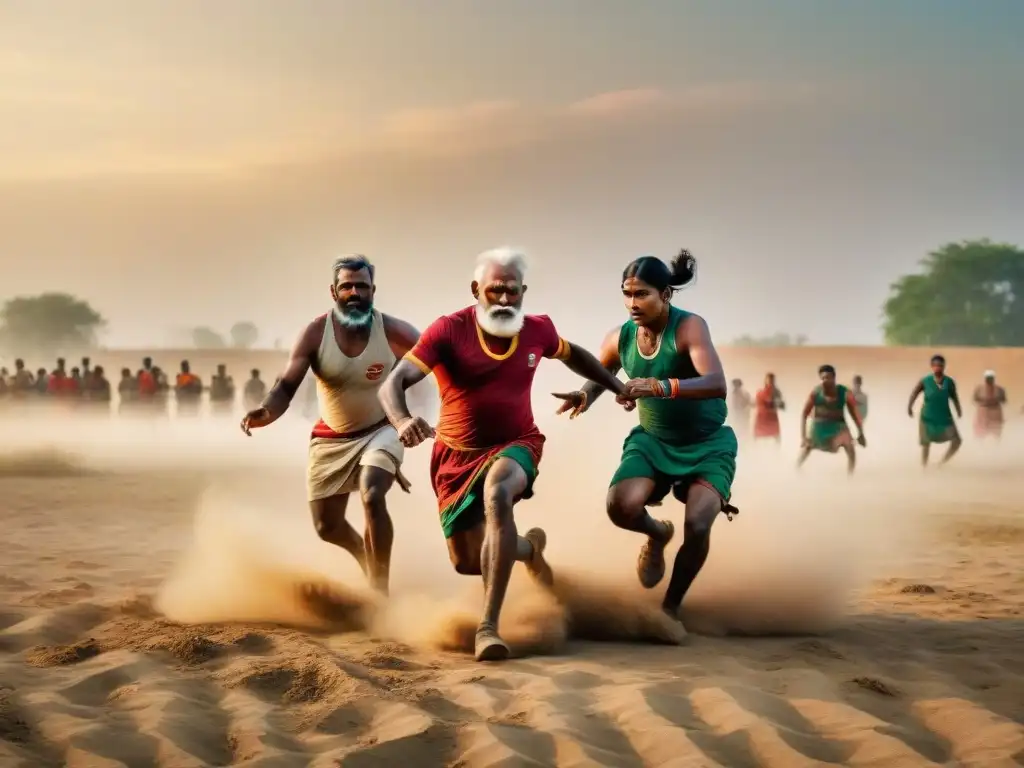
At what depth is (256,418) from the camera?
675 centimetres

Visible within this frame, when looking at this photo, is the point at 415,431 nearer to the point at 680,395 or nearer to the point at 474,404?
the point at 474,404

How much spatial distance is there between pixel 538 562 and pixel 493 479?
71 centimetres

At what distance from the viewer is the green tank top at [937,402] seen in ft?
63.6

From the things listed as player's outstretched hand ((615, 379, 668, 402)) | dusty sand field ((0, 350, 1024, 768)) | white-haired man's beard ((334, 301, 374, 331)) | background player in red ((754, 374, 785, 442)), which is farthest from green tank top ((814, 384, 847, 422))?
player's outstretched hand ((615, 379, 668, 402))

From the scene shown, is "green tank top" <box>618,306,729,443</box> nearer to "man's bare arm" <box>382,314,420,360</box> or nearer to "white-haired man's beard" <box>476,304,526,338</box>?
"white-haired man's beard" <box>476,304,526,338</box>

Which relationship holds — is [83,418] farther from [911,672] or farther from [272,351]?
[272,351]

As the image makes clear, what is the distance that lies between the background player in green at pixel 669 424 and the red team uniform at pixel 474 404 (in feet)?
1.11

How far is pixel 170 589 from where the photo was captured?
752 cm

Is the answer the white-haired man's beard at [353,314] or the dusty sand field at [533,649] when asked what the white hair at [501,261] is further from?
the dusty sand field at [533,649]

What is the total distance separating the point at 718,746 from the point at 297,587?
3.07 metres

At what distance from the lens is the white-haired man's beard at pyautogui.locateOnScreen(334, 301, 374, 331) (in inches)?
289

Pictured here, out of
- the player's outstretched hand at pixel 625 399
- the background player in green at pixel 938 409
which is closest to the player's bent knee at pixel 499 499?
the player's outstretched hand at pixel 625 399

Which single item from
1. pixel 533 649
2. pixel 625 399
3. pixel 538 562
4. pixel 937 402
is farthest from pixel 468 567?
pixel 937 402

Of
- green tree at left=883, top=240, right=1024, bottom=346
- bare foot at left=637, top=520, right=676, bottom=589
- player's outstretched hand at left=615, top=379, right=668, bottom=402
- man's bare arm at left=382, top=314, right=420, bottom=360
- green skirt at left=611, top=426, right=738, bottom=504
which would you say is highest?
green tree at left=883, top=240, right=1024, bottom=346
